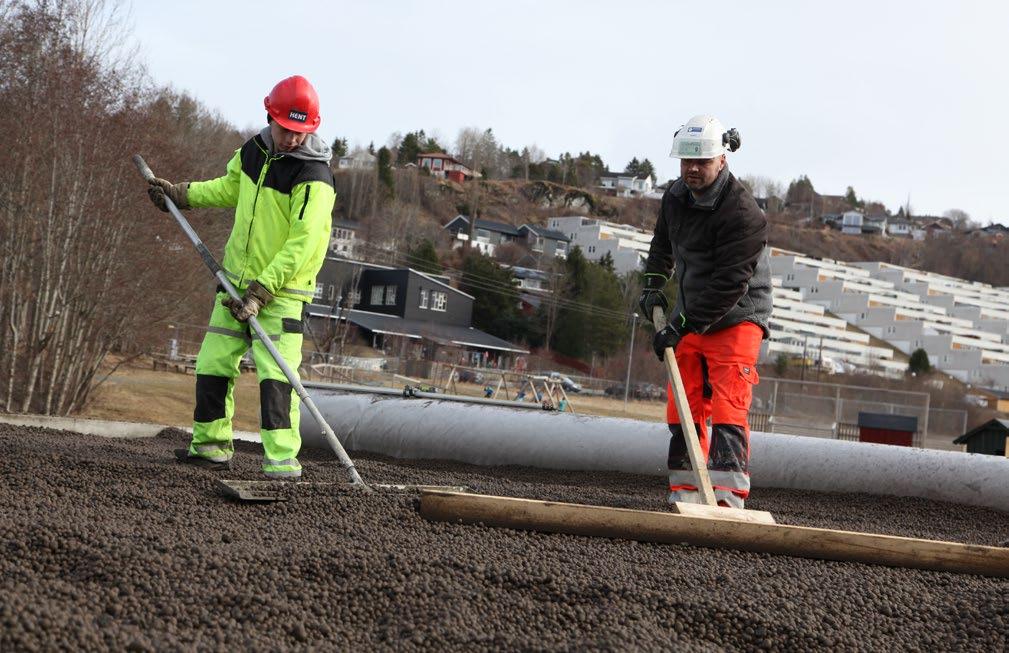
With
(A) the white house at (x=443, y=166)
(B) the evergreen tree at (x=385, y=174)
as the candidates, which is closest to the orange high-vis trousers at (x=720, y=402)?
(B) the evergreen tree at (x=385, y=174)

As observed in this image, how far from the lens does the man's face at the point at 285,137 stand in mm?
4844

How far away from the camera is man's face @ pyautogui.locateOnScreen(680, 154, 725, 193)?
491 cm

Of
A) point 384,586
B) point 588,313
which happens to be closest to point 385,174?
point 588,313

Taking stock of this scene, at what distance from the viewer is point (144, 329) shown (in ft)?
54.1

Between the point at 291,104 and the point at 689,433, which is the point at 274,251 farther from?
the point at 689,433

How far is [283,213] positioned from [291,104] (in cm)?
53

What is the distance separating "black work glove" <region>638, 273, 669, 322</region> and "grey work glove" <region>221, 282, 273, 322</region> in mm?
1986

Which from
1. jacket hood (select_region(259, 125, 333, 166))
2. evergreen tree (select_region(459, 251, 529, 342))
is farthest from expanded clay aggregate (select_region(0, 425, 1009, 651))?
evergreen tree (select_region(459, 251, 529, 342))

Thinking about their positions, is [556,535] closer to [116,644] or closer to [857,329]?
[116,644]

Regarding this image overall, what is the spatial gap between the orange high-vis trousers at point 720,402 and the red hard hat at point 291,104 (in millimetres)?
2203

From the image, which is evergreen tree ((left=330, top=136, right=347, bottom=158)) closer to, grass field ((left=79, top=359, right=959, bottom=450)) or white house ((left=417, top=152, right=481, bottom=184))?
white house ((left=417, top=152, right=481, bottom=184))

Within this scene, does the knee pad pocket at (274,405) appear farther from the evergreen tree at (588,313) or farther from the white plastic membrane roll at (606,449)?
the evergreen tree at (588,313)

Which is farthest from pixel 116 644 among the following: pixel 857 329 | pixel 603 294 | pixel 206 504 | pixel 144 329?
pixel 857 329

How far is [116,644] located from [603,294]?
67.1m
